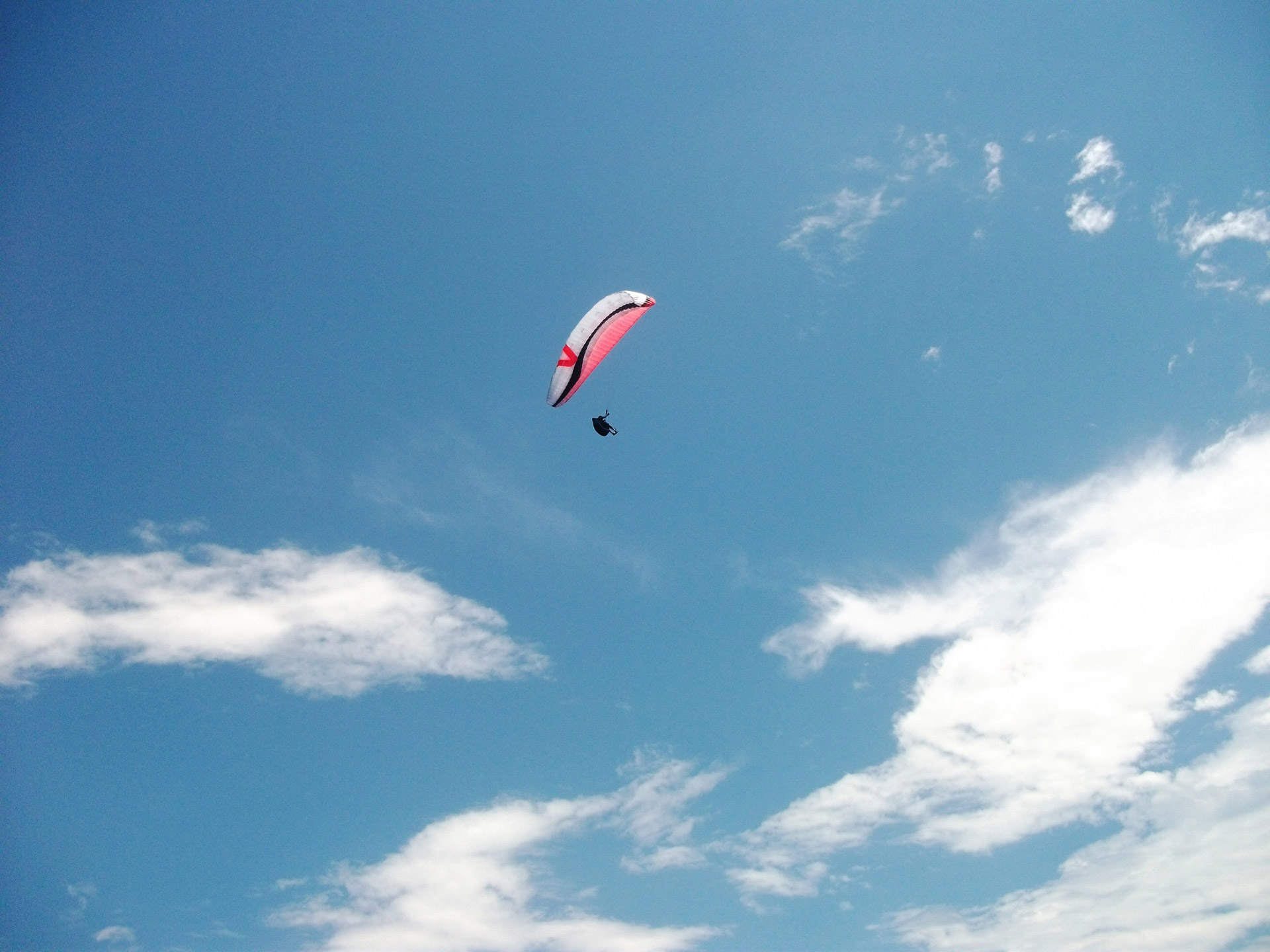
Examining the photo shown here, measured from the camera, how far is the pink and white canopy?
217 ft

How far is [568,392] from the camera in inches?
2657

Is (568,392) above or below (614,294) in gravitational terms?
below

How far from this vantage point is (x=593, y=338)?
66.5 meters

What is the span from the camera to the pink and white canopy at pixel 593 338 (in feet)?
217

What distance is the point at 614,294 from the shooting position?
66.5 meters

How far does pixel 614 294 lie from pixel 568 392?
9.62 metres
